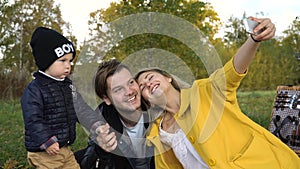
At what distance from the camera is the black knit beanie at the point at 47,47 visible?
2461mm

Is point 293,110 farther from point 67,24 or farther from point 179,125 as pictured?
point 67,24

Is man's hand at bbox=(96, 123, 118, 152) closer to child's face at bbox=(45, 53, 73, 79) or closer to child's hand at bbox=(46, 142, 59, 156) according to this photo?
child's hand at bbox=(46, 142, 59, 156)

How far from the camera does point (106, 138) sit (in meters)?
2.32

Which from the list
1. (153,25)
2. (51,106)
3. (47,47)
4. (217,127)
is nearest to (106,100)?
(51,106)

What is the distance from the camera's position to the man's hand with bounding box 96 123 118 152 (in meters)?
2.31

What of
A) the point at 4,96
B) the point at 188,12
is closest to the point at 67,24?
the point at 4,96

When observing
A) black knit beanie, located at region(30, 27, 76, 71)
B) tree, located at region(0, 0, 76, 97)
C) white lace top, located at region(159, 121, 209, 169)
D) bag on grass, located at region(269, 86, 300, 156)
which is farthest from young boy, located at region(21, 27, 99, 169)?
tree, located at region(0, 0, 76, 97)

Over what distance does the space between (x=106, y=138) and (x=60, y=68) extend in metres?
0.49

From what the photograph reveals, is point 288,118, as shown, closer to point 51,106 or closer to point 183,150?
point 183,150

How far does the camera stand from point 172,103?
2.16 metres

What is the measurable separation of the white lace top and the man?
0.80 feet

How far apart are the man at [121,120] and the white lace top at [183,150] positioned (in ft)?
0.80

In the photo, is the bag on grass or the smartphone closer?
the smartphone

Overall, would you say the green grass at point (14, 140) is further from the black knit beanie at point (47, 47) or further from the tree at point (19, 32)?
the tree at point (19, 32)
